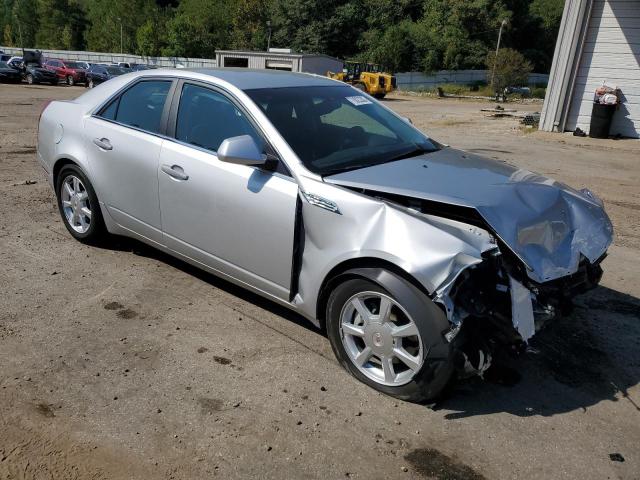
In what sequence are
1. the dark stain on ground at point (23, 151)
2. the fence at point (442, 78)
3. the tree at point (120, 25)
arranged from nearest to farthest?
1. the dark stain on ground at point (23, 151)
2. the fence at point (442, 78)
3. the tree at point (120, 25)

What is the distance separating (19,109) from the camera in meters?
17.0

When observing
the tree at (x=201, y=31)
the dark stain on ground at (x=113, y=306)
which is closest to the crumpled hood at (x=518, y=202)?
the dark stain on ground at (x=113, y=306)

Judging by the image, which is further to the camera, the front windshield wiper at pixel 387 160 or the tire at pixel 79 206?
the tire at pixel 79 206

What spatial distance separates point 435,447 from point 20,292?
3.26 metres

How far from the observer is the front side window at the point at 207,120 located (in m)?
3.67

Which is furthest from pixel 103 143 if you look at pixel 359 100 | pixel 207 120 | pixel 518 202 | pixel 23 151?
pixel 23 151

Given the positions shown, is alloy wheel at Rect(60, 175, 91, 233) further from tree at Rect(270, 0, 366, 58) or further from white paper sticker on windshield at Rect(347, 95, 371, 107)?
tree at Rect(270, 0, 366, 58)

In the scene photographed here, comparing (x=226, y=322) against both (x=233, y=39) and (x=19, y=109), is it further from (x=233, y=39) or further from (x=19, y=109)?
(x=233, y=39)

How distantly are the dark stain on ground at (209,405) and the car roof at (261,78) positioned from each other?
205 centimetres

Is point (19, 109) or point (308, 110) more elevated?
point (308, 110)

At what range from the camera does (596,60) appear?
48.7ft

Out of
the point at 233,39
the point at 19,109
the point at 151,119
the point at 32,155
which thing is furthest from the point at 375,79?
the point at 233,39

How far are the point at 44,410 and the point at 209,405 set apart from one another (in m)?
0.85

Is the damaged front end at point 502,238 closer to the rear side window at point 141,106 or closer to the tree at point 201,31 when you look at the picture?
the rear side window at point 141,106
